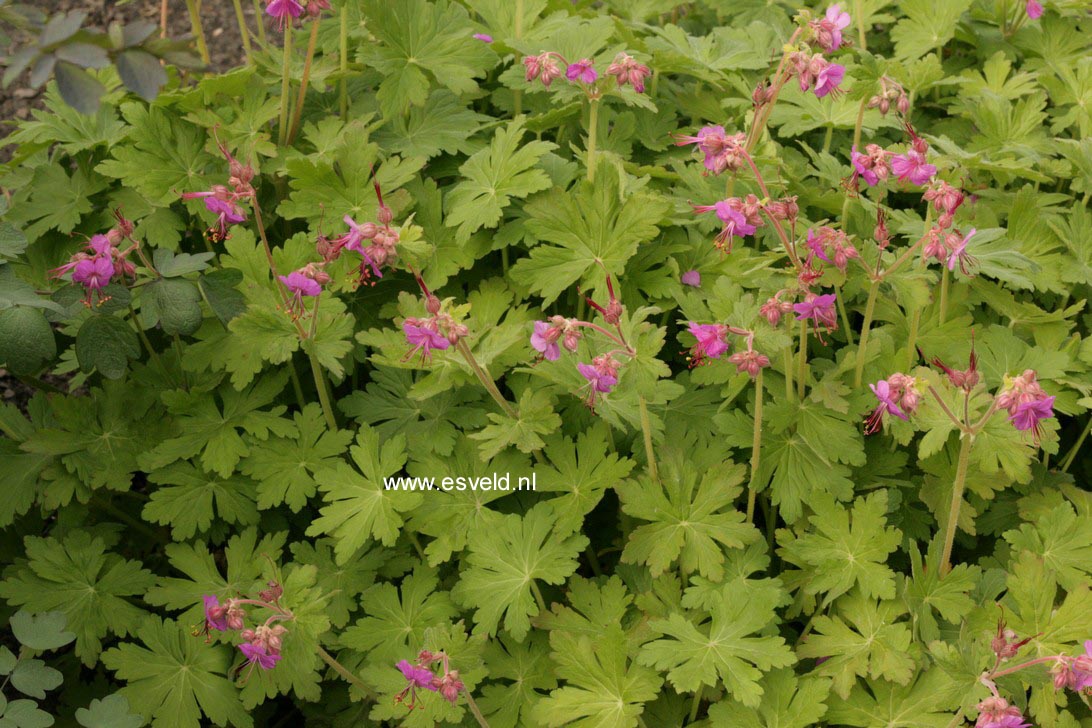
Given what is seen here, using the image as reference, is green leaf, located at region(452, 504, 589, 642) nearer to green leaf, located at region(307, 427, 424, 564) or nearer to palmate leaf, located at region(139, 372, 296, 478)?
green leaf, located at region(307, 427, 424, 564)

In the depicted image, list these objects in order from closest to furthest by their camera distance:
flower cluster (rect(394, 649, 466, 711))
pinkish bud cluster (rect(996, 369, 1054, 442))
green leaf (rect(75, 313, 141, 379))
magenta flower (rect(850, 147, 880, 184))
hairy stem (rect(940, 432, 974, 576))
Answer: pinkish bud cluster (rect(996, 369, 1054, 442))
flower cluster (rect(394, 649, 466, 711))
hairy stem (rect(940, 432, 974, 576))
magenta flower (rect(850, 147, 880, 184))
green leaf (rect(75, 313, 141, 379))

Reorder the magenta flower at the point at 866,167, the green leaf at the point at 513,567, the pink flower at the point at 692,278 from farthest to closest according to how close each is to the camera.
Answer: the pink flower at the point at 692,278
the green leaf at the point at 513,567
the magenta flower at the point at 866,167

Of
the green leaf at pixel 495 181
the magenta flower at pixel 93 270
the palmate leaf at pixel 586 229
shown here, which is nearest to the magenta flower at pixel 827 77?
the palmate leaf at pixel 586 229

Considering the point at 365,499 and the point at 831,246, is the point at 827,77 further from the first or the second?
the point at 365,499

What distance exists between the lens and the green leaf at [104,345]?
237 centimetres

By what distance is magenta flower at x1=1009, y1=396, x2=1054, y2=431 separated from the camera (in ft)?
5.69

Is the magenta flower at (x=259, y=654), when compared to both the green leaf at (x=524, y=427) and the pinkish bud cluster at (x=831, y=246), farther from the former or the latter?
the pinkish bud cluster at (x=831, y=246)

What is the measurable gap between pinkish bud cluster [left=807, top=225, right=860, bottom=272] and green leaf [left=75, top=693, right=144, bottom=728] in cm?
172

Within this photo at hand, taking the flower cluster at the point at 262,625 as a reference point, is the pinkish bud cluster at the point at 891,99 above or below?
above

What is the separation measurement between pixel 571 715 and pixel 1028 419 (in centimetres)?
109

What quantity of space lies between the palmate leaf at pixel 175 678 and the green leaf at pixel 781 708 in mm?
1120

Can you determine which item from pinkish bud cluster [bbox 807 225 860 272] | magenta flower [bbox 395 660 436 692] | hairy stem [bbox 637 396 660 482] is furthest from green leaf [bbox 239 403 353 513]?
pinkish bud cluster [bbox 807 225 860 272]

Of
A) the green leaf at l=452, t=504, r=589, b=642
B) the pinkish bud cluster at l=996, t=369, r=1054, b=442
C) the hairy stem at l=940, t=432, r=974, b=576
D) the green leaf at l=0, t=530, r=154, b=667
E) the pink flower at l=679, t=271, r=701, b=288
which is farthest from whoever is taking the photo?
the pink flower at l=679, t=271, r=701, b=288

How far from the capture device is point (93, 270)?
2270 millimetres
